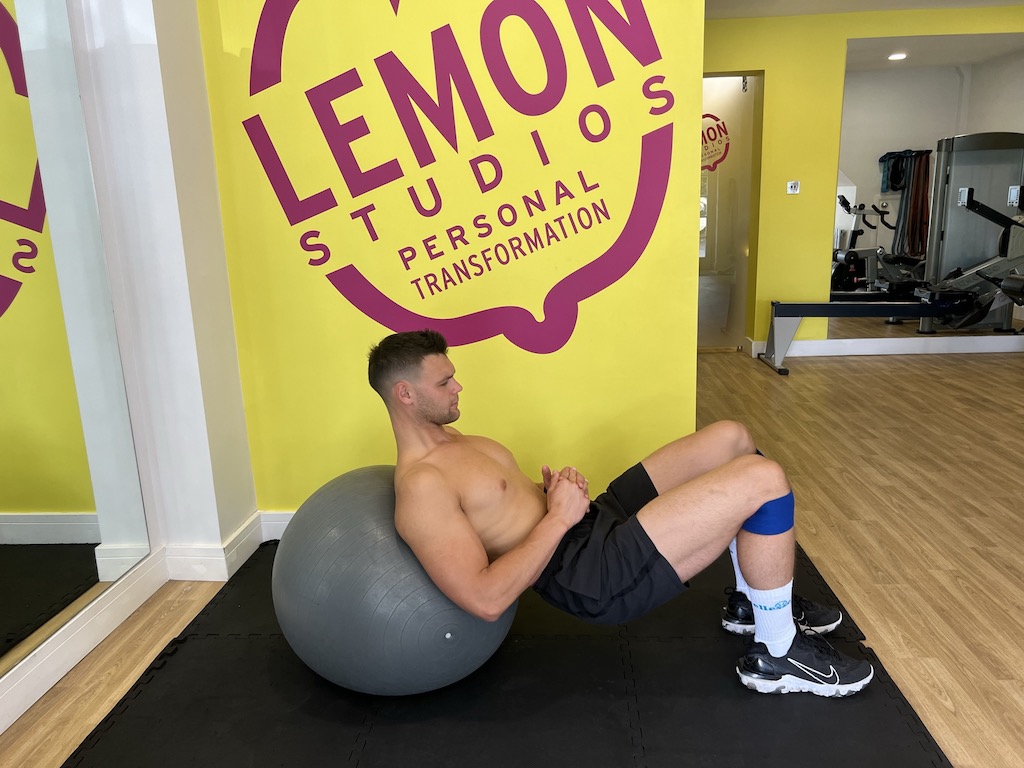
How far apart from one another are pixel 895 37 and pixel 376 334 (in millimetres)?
5186

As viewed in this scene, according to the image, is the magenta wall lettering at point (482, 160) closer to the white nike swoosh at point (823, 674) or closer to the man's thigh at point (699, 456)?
the man's thigh at point (699, 456)

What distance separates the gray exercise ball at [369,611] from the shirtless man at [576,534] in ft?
0.25

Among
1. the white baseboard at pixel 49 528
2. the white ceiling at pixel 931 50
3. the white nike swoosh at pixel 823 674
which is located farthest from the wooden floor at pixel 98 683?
the white ceiling at pixel 931 50

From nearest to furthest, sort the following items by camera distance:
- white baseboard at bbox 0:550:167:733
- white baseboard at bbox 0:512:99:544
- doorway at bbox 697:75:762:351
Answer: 1. white baseboard at bbox 0:550:167:733
2. white baseboard at bbox 0:512:99:544
3. doorway at bbox 697:75:762:351

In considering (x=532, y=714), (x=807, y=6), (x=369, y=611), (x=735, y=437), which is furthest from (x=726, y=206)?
(x=369, y=611)

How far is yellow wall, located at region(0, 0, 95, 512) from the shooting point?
6.22ft

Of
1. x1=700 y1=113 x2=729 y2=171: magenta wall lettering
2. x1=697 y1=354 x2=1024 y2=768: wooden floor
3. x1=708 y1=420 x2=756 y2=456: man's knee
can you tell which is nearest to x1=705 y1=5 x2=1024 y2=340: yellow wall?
x1=700 y1=113 x2=729 y2=171: magenta wall lettering

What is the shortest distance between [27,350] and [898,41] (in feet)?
21.4

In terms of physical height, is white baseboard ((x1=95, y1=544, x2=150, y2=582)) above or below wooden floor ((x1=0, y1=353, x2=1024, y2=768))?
above

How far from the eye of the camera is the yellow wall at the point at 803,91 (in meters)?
5.43

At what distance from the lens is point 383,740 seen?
1601 mm

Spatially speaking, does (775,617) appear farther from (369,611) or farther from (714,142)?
(714,142)

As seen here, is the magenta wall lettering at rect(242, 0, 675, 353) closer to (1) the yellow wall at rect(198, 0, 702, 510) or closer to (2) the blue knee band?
(1) the yellow wall at rect(198, 0, 702, 510)

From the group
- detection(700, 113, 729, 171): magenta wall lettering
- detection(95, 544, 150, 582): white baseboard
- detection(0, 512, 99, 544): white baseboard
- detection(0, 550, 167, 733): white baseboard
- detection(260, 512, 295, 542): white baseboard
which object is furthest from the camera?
detection(700, 113, 729, 171): magenta wall lettering
